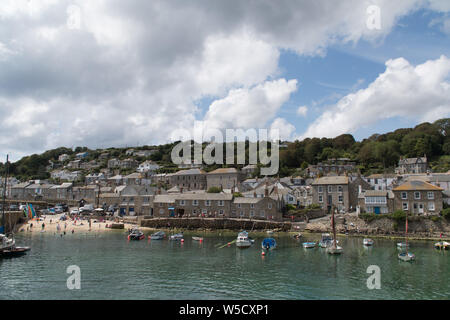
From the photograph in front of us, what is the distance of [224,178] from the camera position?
94000 millimetres

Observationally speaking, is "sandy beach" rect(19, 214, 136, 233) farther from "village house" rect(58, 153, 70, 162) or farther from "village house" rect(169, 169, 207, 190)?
"village house" rect(58, 153, 70, 162)

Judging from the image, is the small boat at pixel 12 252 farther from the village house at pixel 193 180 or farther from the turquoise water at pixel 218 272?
the village house at pixel 193 180

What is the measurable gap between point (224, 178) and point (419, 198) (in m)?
54.5

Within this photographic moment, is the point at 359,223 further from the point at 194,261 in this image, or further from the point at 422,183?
the point at 194,261

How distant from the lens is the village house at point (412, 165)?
89875mm

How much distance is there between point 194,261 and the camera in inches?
1282

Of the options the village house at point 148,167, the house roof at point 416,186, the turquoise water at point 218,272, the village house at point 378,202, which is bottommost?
the turquoise water at point 218,272

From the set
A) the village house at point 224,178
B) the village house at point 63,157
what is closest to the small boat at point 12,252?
the village house at point 224,178

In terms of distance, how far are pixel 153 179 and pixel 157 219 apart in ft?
182

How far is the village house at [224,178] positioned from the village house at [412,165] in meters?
47.6

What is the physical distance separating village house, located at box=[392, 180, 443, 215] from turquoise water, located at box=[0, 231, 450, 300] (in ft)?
27.8

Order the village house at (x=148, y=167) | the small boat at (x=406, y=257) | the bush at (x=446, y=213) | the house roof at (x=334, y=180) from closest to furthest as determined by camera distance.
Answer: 1. the small boat at (x=406, y=257)
2. the bush at (x=446, y=213)
3. the house roof at (x=334, y=180)
4. the village house at (x=148, y=167)

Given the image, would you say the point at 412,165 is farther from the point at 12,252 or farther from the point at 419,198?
the point at 12,252
